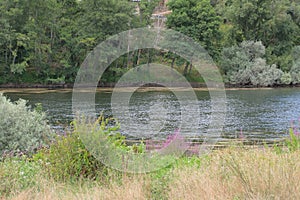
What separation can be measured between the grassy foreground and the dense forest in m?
36.5

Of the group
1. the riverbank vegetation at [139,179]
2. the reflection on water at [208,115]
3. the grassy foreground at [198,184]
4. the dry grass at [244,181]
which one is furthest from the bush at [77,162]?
the reflection on water at [208,115]

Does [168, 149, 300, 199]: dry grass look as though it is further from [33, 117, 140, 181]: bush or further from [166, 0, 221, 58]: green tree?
[166, 0, 221, 58]: green tree

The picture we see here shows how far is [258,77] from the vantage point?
4344 cm

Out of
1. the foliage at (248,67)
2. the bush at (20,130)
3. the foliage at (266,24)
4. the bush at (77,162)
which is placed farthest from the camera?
the foliage at (266,24)

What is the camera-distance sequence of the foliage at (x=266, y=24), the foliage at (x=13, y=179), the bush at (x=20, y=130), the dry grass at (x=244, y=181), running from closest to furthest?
1. the dry grass at (x=244, y=181)
2. the foliage at (x=13, y=179)
3. the bush at (x=20, y=130)
4. the foliage at (x=266, y=24)

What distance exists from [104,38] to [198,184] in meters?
38.3

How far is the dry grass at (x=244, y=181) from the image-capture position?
14.0 ft

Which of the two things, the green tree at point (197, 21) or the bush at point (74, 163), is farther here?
the green tree at point (197, 21)

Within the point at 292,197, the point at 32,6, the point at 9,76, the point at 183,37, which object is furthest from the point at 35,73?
the point at 292,197

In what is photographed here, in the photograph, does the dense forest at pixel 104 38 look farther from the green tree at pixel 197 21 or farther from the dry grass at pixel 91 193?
the dry grass at pixel 91 193

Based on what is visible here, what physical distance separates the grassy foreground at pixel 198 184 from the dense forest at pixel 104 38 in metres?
36.5

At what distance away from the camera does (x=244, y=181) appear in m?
4.47

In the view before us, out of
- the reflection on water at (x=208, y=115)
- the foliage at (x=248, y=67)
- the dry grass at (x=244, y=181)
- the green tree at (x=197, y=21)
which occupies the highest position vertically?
the green tree at (x=197, y=21)

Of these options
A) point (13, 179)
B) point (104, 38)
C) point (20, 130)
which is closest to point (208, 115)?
point (20, 130)
